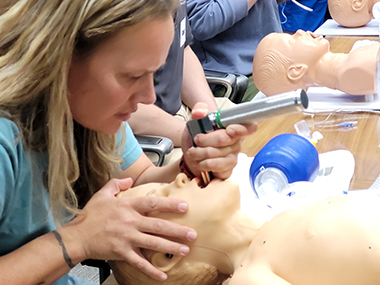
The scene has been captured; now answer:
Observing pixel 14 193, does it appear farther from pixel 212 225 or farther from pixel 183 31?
pixel 183 31

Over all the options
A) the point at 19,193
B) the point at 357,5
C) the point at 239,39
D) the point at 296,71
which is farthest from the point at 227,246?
the point at 357,5

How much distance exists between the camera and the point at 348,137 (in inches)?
58.5

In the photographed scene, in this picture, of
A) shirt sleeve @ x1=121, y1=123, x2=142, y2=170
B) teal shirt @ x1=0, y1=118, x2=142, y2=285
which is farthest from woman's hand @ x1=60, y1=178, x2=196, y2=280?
shirt sleeve @ x1=121, y1=123, x2=142, y2=170

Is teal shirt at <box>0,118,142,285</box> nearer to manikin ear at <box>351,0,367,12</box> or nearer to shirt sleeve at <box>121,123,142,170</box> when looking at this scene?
shirt sleeve at <box>121,123,142,170</box>

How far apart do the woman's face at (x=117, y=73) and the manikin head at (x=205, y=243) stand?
0.22m

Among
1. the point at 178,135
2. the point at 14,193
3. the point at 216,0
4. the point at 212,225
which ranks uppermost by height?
the point at 14,193

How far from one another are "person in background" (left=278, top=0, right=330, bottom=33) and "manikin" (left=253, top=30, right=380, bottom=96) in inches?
91.7

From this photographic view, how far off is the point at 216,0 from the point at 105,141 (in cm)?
140

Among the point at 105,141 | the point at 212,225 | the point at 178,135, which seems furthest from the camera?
the point at 178,135

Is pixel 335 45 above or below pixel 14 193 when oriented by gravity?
below

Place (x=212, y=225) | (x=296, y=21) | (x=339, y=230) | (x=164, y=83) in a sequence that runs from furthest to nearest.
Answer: (x=296, y=21), (x=164, y=83), (x=212, y=225), (x=339, y=230)

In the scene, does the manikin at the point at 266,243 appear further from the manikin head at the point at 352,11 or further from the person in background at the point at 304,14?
the person in background at the point at 304,14

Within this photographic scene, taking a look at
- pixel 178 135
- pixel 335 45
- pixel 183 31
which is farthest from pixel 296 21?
pixel 178 135

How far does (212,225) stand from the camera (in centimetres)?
84
